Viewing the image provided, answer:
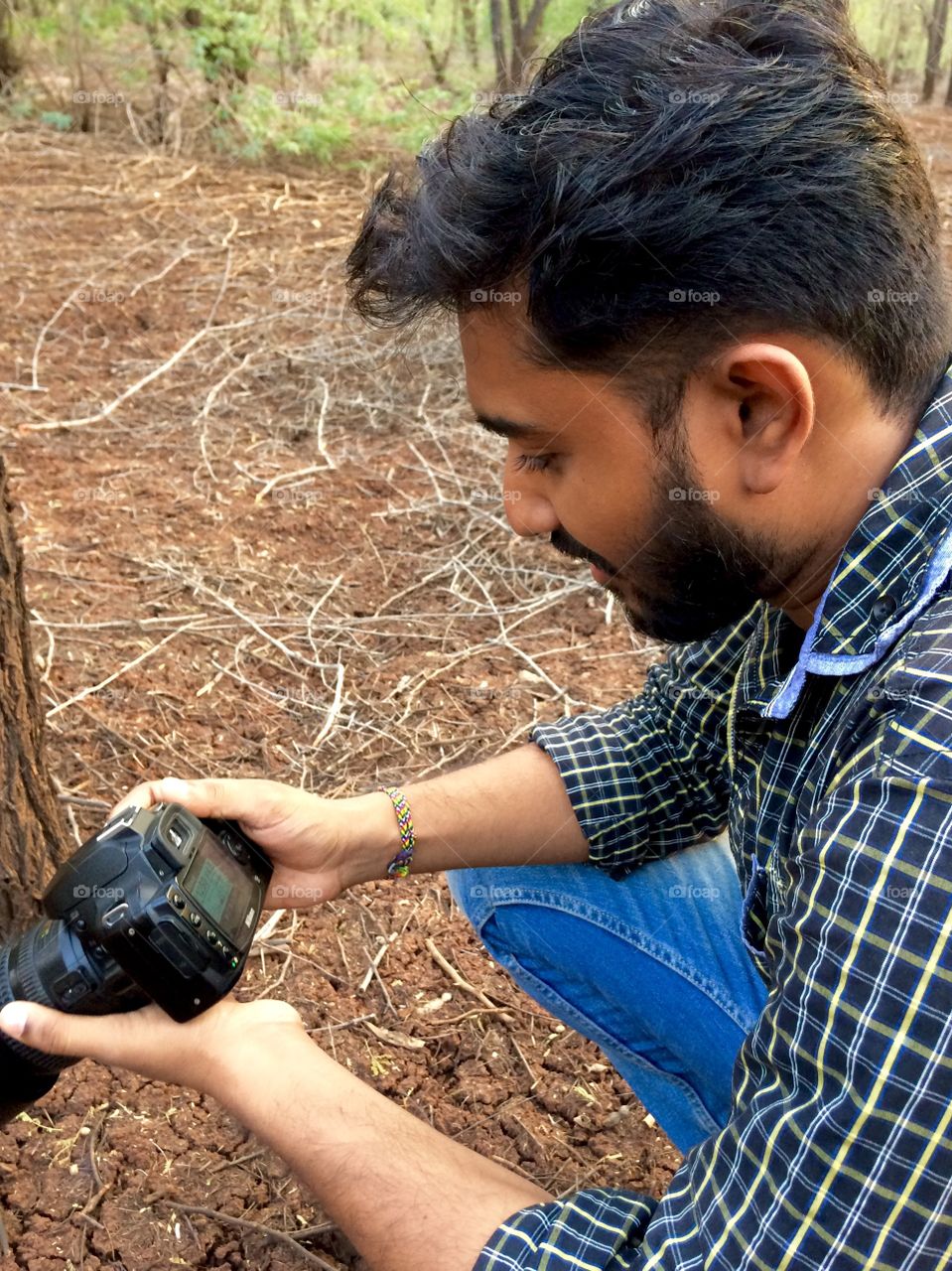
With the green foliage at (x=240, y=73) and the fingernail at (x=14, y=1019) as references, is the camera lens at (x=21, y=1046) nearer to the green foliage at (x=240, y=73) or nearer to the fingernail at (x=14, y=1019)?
the fingernail at (x=14, y=1019)

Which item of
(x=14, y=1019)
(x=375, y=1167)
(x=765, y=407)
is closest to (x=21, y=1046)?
(x=14, y=1019)

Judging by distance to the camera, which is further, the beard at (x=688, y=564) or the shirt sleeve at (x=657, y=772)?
the shirt sleeve at (x=657, y=772)

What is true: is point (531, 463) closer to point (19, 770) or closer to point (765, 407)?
point (765, 407)

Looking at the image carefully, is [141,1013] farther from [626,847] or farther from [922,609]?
[922,609]

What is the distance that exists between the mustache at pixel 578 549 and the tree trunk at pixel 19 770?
0.89 meters

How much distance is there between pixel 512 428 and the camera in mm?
1340

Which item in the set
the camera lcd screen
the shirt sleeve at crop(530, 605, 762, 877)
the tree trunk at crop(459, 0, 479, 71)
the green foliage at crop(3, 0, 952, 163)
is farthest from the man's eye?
the tree trunk at crop(459, 0, 479, 71)

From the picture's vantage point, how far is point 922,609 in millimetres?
1134

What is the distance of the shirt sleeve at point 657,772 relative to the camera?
1.75 m

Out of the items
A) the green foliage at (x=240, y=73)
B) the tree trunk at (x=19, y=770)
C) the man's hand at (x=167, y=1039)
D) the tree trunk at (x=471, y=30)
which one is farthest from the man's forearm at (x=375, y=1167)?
the tree trunk at (x=471, y=30)

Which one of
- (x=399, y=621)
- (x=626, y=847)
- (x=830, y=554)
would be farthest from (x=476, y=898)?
(x=399, y=621)

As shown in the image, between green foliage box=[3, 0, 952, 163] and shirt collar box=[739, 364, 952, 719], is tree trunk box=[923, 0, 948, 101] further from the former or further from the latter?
shirt collar box=[739, 364, 952, 719]

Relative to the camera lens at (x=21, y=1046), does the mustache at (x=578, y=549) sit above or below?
above

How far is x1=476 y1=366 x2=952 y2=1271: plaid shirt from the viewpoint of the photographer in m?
0.94
